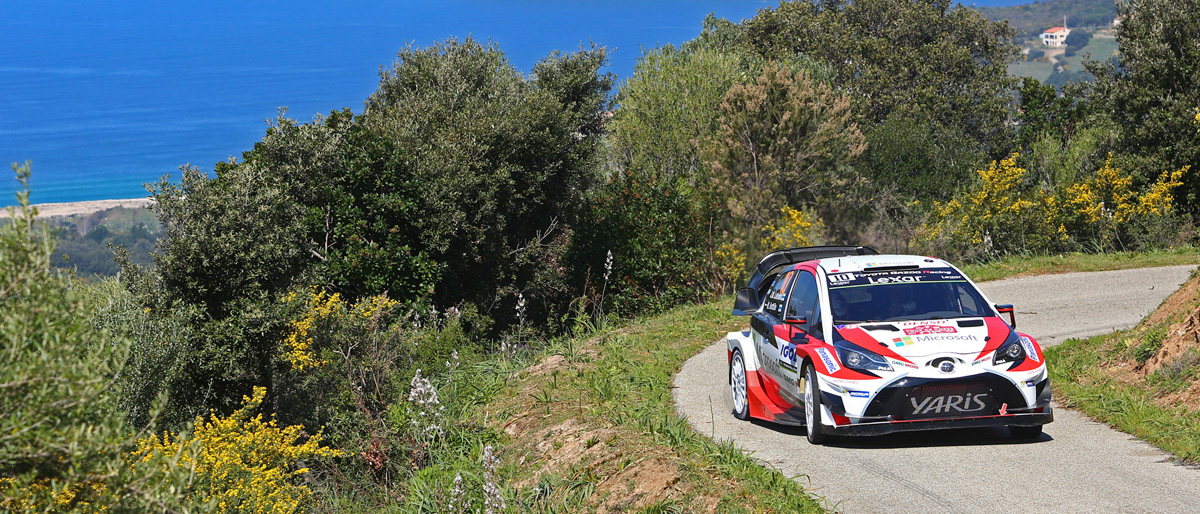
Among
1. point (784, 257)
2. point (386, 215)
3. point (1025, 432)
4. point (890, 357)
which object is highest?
point (386, 215)

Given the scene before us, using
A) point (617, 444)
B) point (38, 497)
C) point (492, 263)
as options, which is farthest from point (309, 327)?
point (38, 497)

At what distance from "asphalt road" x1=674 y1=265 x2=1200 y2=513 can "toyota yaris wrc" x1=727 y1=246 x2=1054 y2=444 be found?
0.83 ft

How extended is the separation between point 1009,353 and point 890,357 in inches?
40.0

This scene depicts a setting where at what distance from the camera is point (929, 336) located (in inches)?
326

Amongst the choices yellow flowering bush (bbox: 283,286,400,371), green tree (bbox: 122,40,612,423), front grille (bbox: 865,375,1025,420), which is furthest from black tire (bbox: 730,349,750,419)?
green tree (bbox: 122,40,612,423)

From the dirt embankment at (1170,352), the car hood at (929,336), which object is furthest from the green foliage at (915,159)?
the car hood at (929,336)

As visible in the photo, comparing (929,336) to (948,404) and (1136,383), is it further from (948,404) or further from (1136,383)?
(1136,383)

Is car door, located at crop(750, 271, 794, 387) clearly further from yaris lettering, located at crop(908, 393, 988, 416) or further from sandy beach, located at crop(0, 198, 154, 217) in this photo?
sandy beach, located at crop(0, 198, 154, 217)

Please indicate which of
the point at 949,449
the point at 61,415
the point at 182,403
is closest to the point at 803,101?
the point at 182,403

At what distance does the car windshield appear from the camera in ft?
29.3

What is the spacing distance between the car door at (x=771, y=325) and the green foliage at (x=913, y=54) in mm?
44623

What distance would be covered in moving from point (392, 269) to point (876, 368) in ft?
56.8

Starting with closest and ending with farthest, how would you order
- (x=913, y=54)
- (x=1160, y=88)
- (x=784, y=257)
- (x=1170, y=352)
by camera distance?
(x=1170, y=352)
(x=784, y=257)
(x=1160, y=88)
(x=913, y=54)

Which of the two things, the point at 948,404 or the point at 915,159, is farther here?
the point at 915,159
